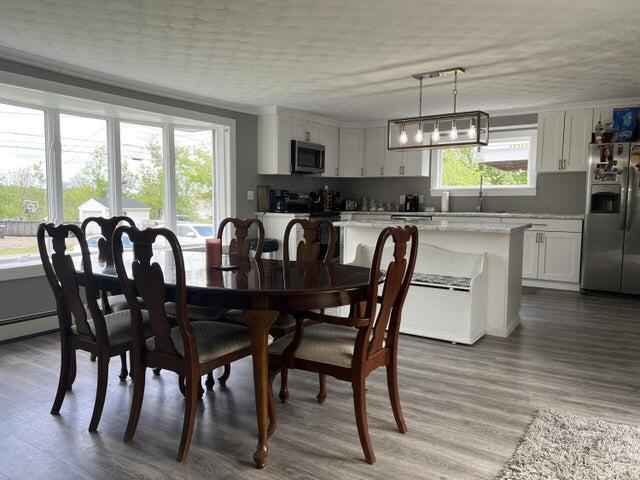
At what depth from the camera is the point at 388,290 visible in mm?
2088

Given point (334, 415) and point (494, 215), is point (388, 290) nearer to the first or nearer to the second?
point (334, 415)

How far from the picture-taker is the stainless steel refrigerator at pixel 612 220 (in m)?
5.15

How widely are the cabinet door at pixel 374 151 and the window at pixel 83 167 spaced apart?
374 cm

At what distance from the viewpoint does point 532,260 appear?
5.86 meters

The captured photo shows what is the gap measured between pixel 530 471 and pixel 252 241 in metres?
4.46

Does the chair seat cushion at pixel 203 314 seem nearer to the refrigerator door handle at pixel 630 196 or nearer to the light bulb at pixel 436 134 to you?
the light bulb at pixel 436 134

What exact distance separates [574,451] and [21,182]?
14.1ft

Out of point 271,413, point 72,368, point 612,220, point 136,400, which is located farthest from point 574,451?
point 612,220

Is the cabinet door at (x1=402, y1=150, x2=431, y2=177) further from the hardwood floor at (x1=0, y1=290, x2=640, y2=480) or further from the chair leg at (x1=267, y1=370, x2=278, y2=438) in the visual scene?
the chair leg at (x1=267, y1=370, x2=278, y2=438)

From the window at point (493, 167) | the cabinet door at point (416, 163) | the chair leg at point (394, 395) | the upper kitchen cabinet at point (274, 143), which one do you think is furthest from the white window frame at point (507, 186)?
the chair leg at point (394, 395)

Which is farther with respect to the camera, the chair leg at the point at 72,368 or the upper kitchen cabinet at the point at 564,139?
the upper kitchen cabinet at the point at 564,139

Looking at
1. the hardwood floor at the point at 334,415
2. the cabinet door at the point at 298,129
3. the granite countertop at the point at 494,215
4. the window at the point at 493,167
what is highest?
the cabinet door at the point at 298,129

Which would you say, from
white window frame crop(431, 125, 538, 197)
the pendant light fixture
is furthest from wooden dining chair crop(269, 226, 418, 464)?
white window frame crop(431, 125, 538, 197)

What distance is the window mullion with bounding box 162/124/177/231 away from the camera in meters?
5.19
